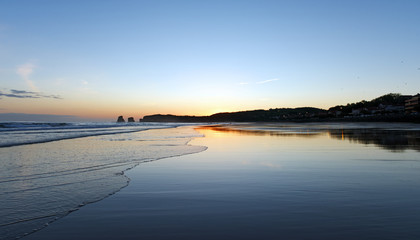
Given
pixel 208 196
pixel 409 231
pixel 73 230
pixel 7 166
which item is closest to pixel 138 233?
pixel 73 230

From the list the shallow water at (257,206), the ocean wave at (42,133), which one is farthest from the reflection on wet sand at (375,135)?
the ocean wave at (42,133)

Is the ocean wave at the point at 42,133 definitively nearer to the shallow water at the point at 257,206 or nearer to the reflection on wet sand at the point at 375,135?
the shallow water at the point at 257,206

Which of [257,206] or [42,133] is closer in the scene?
[257,206]

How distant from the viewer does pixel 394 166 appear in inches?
296

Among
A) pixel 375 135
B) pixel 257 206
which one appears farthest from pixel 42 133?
pixel 375 135

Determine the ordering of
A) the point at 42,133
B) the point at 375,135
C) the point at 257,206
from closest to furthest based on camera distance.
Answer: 1. the point at 257,206
2. the point at 375,135
3. the point at 42,133

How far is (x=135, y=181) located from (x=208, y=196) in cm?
210

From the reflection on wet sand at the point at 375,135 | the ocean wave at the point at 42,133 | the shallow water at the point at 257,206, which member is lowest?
the reflection on wet sand at the point at 375,135

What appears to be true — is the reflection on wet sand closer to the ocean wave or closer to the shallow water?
the shallow water

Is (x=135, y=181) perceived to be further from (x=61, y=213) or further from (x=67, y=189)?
(x=61, y=213)

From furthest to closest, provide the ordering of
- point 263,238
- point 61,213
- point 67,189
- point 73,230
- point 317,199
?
point 67,189 < point 317,199 < point 61,213 < point 73,230 < point 263,238

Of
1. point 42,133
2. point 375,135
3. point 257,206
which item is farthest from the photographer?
point 42,133

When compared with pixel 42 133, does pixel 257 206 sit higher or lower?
lower

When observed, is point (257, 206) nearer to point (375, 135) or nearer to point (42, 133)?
point (375, 135)
